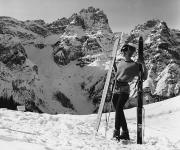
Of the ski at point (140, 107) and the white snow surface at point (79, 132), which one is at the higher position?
the ski at point (140, 107)

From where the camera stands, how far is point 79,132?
458 inches

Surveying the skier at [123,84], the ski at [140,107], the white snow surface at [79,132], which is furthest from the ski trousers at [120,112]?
the white snow surface at [79,132]

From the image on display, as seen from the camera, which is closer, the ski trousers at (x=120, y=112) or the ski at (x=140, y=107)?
the ski at (x=140, y=107)

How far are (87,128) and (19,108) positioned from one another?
511cm

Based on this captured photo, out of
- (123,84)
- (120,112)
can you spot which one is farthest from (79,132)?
(123,84)

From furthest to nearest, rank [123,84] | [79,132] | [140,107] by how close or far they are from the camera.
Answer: [79,132] < [123,84] < [140,107]

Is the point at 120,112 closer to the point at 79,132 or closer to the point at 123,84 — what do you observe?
the point at 123,84

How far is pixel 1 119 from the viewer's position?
41.0 feet

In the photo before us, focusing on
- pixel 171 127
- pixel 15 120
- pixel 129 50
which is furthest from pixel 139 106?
pixel 15 120

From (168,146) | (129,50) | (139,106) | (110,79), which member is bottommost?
(168,146)

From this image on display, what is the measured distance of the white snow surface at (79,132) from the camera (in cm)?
893

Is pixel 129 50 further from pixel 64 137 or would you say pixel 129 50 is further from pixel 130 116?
pixel 130 116

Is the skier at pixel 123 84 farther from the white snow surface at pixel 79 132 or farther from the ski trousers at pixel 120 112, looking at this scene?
the white snow surface at pixel 79 132

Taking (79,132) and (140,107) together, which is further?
(79,132)
